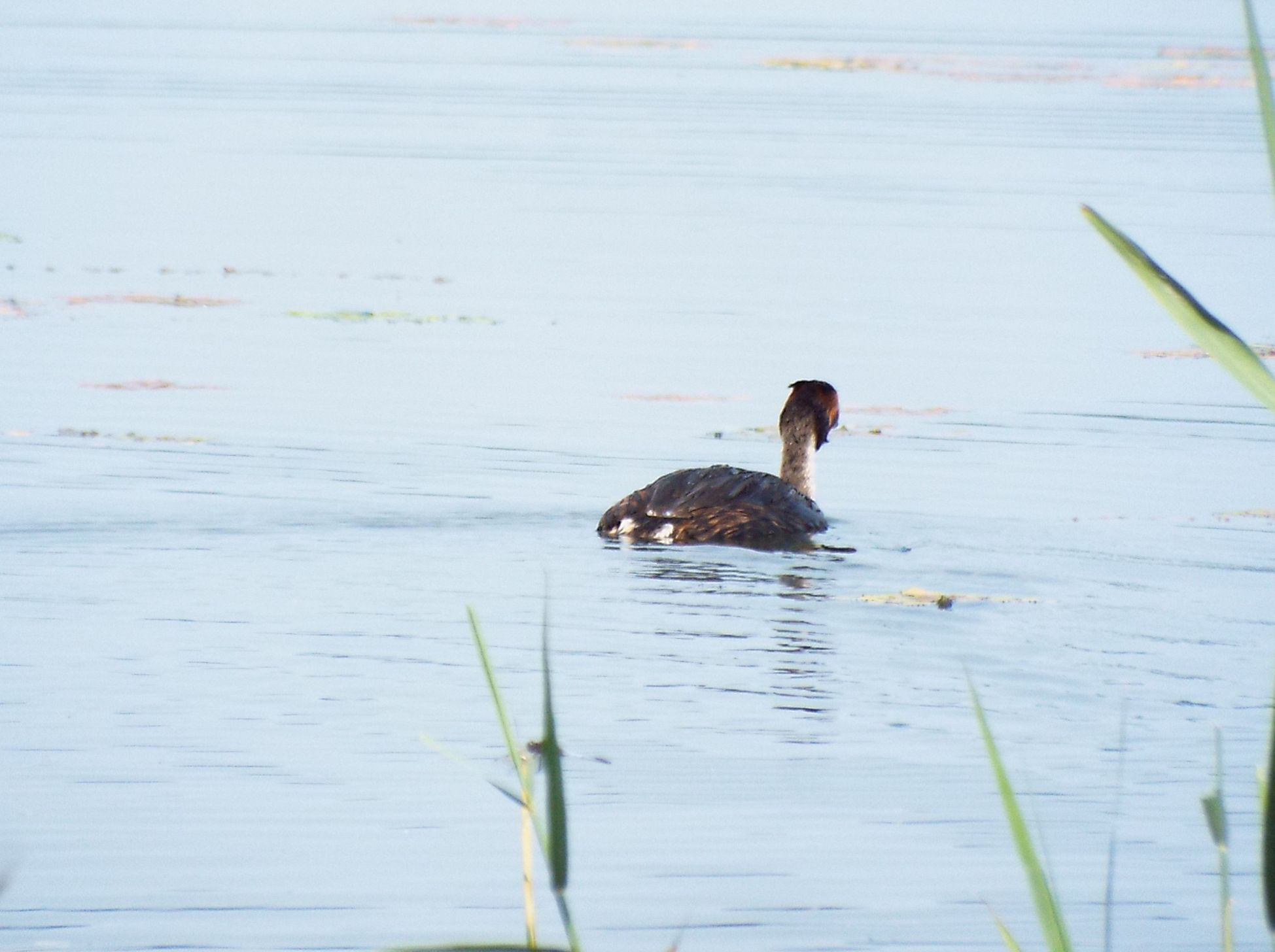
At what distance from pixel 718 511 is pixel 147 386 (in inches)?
177

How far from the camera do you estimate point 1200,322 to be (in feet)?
9.87

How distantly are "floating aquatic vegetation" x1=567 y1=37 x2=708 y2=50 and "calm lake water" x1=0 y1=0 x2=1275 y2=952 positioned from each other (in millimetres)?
15316

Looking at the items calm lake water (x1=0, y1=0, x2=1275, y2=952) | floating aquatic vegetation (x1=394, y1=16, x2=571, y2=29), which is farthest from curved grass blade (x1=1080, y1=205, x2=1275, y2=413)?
floating aquatic vegetation (x1=394, y1=16, x2=571, y2=29)

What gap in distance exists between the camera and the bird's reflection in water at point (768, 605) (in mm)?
8250

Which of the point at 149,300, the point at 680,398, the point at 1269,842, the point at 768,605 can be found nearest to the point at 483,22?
the point at 149,300

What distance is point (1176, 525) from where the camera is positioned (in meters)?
11.1

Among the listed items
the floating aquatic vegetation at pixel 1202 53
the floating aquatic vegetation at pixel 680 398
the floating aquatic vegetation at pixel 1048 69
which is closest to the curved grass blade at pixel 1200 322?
the floating aquatic vegetation at pixel 680 398

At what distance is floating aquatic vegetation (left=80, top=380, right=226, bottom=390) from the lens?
1373 centimetres

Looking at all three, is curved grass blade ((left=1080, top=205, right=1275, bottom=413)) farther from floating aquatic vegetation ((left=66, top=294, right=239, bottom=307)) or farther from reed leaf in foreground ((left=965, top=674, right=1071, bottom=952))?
floating aquatic vegetation ((left=66, top=294, right=239, bottom=307))

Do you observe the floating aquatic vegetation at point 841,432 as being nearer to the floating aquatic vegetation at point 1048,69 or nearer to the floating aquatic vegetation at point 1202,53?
the floating aquatic vegetation at point 1048,69

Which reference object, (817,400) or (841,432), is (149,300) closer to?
(841,432)

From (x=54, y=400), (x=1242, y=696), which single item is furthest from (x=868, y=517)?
(x=54, y=400)

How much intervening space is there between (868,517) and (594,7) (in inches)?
1719

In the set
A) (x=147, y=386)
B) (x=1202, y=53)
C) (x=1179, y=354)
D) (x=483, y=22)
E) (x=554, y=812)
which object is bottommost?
(x=554, y=812)
